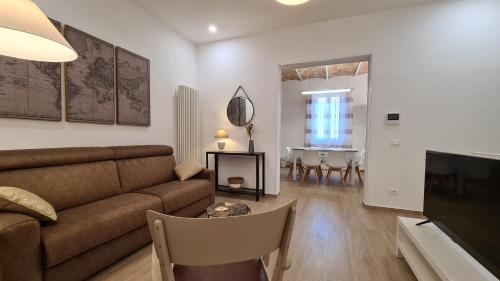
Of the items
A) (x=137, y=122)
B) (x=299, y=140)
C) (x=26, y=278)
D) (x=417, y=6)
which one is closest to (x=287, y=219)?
(x=26, y=278)

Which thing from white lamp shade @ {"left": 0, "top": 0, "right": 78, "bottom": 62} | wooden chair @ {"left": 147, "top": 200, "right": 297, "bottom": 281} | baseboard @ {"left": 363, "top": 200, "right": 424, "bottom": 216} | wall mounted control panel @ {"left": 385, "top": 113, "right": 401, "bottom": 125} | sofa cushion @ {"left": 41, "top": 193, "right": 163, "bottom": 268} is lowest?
baseboard @ {"left": 363, "top": 200, "right": 424, "bottom": 216}

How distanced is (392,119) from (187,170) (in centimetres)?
308

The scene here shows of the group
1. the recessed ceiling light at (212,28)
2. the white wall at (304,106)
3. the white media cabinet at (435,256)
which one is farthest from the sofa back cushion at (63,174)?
the white wall at (304,106)

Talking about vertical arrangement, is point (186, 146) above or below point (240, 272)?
above

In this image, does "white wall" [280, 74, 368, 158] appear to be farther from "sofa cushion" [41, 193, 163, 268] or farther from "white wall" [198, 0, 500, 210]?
→ "sofa cushion" [41, 193, 163, 268]

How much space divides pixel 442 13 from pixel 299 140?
14.9ft

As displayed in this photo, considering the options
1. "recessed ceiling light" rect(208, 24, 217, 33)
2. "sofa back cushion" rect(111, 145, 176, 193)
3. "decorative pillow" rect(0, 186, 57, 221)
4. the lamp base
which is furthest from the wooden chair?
"recessed ceiling light" rect(208, 24, 217, 33)

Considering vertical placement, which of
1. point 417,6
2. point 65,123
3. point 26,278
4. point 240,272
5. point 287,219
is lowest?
point 26,278

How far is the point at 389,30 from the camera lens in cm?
295

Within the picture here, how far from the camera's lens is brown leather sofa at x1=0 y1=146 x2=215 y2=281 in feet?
3.80

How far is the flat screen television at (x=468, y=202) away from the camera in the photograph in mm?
1101

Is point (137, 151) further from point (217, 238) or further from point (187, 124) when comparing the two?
point (217, 238)

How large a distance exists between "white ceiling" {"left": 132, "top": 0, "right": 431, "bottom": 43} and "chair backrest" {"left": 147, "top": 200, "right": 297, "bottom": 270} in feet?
10.0

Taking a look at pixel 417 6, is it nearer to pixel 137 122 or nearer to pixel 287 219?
pixel 287 219
